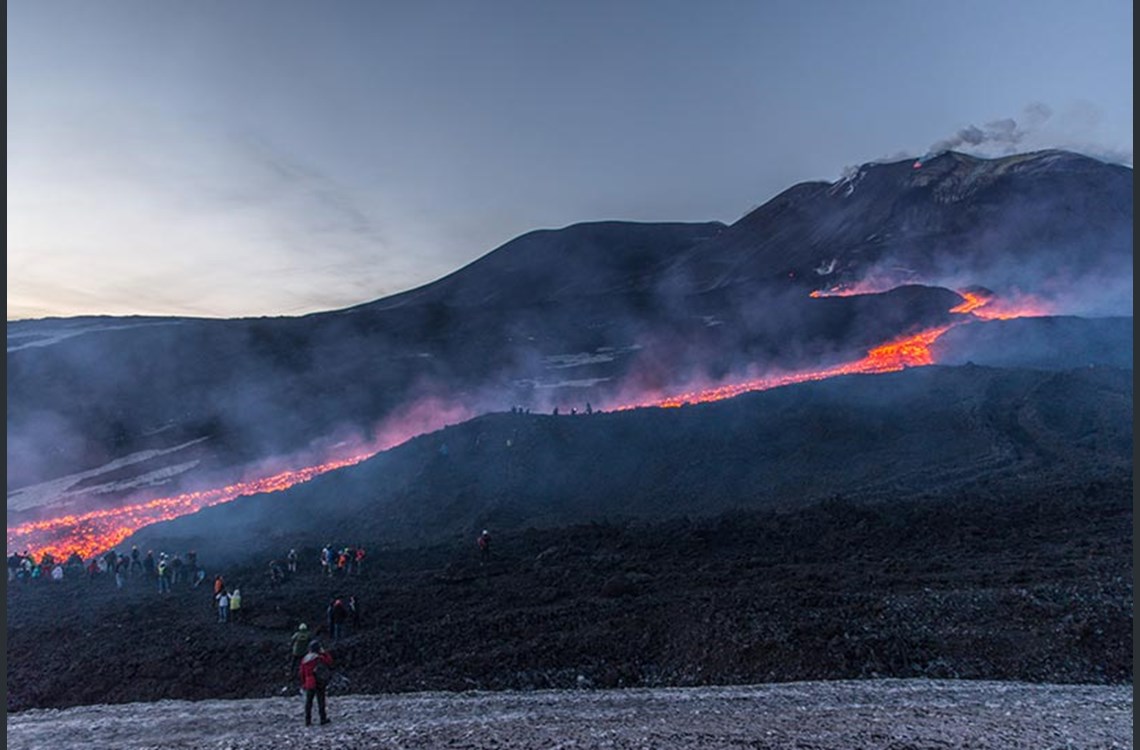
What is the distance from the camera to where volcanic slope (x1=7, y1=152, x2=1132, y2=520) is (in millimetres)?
70000

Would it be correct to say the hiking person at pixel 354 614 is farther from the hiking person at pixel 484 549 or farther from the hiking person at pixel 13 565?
the hiking person at pixel 13 565

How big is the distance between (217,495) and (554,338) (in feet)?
153

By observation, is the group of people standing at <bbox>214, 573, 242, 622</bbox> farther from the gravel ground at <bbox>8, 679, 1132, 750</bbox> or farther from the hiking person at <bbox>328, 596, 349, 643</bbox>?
the gravel ground at <bbox>8, 679, 1132, 750</bbox>

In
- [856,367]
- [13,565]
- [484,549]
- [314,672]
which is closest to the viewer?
[314,672]

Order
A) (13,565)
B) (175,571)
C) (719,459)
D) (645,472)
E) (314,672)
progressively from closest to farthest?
(314,672)
(175,571)
(13,565)
(719,459)
(645,472)

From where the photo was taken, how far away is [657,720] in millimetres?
15352

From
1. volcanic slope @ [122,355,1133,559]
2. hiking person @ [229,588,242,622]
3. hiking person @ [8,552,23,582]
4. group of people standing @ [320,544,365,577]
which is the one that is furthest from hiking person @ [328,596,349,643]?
hiking person @ [8,552,23,582]

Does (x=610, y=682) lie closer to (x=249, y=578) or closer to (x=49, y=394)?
(x=249, y=578)

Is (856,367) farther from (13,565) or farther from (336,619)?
(13,565)

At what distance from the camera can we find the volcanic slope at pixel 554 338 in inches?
2756

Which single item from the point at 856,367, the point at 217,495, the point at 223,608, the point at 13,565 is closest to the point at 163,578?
the point at 223,608

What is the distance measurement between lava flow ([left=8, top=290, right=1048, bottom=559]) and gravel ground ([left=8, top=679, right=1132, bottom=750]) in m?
37.3

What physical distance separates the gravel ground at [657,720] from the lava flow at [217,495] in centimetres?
3728

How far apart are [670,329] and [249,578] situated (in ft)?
214
